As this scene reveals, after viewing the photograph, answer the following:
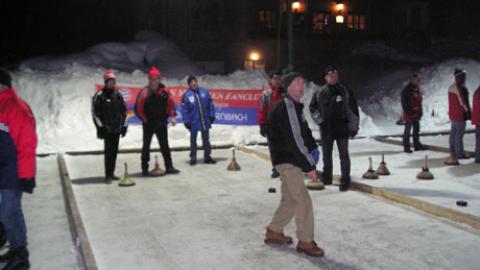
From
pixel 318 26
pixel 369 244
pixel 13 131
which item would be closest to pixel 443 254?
pixel 369 244

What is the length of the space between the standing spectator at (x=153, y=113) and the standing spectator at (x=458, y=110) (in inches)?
249

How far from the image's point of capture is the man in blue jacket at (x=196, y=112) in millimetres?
13062

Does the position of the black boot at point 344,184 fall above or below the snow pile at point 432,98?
below

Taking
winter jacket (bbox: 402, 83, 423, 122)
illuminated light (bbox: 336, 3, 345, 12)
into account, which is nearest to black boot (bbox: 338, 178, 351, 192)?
winter jacket (bbox: 402, 83, 423, 122)

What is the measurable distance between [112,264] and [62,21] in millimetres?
31054

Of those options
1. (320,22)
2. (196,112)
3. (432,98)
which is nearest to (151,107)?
(196,112)

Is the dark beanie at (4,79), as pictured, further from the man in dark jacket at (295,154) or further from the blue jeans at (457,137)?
the blue jeans at (457,137)

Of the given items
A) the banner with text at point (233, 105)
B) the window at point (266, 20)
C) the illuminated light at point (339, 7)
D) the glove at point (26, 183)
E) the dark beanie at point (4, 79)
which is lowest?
the glove at point (26, 183)

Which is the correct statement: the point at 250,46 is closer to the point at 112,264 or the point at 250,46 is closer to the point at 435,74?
the point at 435,74

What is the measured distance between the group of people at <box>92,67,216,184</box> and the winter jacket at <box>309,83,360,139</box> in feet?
12.1

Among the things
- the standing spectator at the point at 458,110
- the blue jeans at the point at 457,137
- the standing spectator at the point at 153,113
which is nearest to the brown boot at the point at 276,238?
the standing spectator at the point at 153,113

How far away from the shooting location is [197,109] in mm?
13117

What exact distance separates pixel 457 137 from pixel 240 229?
7105 mm

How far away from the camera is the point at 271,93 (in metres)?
10.8
